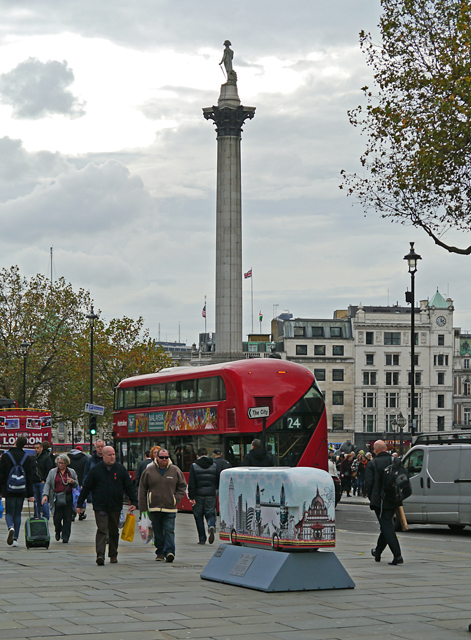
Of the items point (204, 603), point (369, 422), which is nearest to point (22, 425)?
point (204, 603)

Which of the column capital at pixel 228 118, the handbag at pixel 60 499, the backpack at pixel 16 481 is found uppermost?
the column capital at pixel 228 118

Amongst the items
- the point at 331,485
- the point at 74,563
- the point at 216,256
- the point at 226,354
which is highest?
the point at 216,256

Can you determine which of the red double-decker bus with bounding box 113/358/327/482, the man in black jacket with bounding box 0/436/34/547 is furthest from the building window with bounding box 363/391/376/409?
the man in black jacket with bounding box 0/436/34/547

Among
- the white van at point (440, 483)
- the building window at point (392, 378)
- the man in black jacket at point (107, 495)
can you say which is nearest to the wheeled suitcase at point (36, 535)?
the man in black jacket at point (107, 495)

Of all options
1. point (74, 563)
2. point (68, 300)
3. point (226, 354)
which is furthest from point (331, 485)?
point (226, 354)

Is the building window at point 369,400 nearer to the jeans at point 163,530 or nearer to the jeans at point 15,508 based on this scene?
the jeans at point 15,508

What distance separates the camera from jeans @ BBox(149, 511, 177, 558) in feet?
49.9

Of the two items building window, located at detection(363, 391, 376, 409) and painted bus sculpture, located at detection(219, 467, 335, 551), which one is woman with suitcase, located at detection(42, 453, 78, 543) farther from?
building window, located at detection(363, 391, 376, 409)

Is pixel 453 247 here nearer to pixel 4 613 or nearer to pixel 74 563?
pixel 74 563

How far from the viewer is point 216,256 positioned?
69188mm

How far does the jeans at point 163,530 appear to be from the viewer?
1520 cm

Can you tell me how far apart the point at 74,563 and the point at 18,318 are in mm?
49427

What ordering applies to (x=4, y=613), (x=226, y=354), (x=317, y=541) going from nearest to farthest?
1. (x=4, y=613)
2. (x=317, y=541)
3. (x=226, y=354)

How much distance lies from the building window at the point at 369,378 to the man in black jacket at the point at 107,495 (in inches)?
3708
